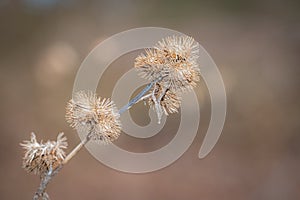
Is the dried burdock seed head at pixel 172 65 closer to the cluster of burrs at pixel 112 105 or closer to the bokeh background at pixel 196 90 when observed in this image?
the cluster of burrs at pixel 112 105

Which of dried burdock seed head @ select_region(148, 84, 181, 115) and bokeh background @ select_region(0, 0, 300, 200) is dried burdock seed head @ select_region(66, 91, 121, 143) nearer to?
dried burdock seed head @ select_region(148, 84, 181, 115)

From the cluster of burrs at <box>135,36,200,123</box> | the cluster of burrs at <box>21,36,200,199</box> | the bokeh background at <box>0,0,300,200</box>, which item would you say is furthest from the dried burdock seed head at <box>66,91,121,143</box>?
the bokeh background at <box>0,0,300,200</box>

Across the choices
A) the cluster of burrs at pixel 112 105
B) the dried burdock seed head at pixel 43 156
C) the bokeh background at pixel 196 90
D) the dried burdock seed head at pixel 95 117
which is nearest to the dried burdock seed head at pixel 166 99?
the cluster of burrs at pixel 112 105

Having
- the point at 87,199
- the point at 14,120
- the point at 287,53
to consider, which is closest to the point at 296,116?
the point at 287,53

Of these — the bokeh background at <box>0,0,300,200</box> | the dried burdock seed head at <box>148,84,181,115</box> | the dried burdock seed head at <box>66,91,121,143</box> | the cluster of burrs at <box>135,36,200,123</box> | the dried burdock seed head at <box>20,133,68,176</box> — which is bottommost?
the dried burdock seed head at <box>20,133,68,176</box>

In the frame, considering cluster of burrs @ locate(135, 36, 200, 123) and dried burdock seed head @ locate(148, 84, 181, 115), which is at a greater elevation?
cluster of burrs @ locate(135, 36, 200, 123)

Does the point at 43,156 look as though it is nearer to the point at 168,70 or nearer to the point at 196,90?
the point at 168,70
